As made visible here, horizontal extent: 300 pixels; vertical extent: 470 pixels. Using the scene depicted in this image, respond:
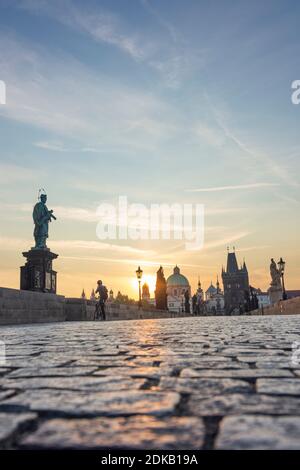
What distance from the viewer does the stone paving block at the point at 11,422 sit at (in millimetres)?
1618

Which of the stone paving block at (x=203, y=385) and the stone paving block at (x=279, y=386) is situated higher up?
the stone paving block at (x=203, y=385)

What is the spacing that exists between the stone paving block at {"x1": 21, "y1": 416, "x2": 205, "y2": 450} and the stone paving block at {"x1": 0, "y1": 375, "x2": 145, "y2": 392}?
2.13 feet

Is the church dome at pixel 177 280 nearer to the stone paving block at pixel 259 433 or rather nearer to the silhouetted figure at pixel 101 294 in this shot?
the silhouetted figure at pixel 101 294

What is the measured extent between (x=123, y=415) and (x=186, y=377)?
100 cm

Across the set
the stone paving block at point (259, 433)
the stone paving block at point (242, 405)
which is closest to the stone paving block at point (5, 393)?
the stone paving block at point (242, 405)

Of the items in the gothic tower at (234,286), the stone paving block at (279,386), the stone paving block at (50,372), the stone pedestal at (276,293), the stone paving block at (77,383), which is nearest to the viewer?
the stone paving block at (279,386)

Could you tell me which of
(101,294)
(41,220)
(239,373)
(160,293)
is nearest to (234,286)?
(160,293)

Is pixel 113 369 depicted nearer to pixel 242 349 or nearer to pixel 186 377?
pixel 186 377

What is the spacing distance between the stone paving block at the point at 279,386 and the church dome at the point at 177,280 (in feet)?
493

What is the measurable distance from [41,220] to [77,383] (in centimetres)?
2090

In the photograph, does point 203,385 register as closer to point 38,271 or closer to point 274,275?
point 38,271

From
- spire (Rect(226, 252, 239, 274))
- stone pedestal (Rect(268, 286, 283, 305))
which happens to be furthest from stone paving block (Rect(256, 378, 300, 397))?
spire (Rect(226, 252, 239, 274))
